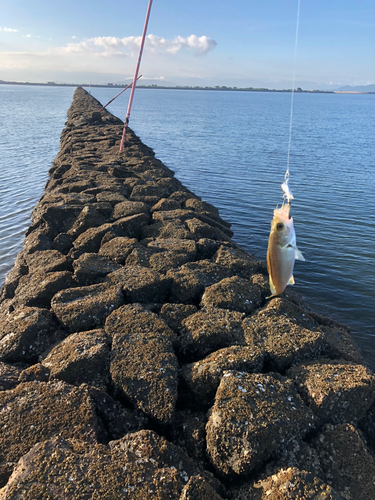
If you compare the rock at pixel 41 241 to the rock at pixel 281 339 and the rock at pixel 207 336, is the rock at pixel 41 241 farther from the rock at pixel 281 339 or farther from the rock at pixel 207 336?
the rock at pixel 281 339

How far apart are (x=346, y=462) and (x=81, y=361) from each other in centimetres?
237

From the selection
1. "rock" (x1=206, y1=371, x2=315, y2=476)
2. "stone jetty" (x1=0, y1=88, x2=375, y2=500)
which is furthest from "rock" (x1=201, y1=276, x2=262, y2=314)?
"rock" (x1=206, y1=371, x2=315, y2=476)

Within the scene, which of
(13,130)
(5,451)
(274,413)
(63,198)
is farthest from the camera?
(13,130)

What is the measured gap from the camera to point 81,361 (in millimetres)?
3240

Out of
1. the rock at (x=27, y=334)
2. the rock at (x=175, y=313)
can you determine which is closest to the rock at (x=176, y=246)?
the rock at (x=175, y=313)

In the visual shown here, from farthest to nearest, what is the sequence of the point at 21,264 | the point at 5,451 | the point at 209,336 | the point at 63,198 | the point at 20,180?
the point at 20,180 < the point at 63,198 < the point at 21,264 < the point at 209,336 < the point at 5,451

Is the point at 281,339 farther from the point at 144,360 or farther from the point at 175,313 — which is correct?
the point at 144,360

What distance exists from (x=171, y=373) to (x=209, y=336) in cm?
65

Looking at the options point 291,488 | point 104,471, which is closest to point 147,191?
point 104,471

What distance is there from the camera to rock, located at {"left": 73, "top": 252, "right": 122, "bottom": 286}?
4770mm

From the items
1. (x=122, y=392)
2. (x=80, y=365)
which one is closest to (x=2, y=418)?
(x=80, y=365)

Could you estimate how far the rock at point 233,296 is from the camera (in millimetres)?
4191

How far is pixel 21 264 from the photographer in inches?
242

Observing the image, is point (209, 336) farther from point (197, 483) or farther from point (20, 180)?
point (20, 180)
